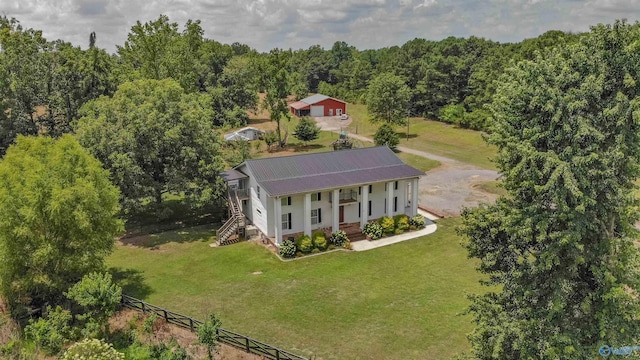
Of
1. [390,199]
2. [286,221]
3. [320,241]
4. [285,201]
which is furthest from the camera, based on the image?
[390,199]

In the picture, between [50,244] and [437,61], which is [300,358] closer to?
[50,244]

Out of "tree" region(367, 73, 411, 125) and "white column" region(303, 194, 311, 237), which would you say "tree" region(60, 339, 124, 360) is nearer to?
"white column" region(303, 194, 311, 237)

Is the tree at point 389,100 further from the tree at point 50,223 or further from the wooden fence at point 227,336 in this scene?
the wooden fence at point 227,336

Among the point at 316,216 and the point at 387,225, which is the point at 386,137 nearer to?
the point at 387,225

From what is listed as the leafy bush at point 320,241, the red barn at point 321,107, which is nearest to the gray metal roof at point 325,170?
the leafy bush at point 320,241

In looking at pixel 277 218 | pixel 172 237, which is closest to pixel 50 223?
pixel 172 237

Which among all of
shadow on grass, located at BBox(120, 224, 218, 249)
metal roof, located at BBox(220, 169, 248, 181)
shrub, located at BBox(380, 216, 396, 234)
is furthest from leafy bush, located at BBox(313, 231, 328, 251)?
shadow on grass, located at BBox(120, 224, 218, 249)

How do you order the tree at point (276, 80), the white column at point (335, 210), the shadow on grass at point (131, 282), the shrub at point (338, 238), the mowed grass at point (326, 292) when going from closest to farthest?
1. the mowed grass at point (326, 292)
2. the shadow on grass at point (131, 282)
3. the shrub at point (338, 238)
4. the white column at point (335, 210)
5. the tree at point (276, 80)
